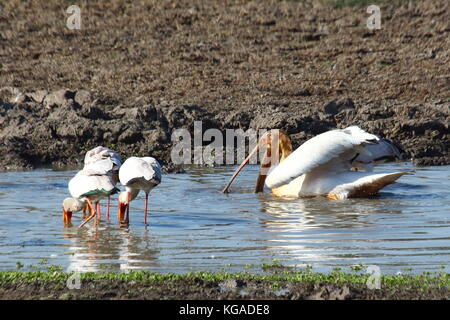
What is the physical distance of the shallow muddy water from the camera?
7047 mm

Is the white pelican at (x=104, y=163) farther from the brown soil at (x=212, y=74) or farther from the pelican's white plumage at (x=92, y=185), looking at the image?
the brown soil at (x=212, y=74)

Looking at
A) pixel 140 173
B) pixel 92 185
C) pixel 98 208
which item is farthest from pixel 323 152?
pixel 92 185

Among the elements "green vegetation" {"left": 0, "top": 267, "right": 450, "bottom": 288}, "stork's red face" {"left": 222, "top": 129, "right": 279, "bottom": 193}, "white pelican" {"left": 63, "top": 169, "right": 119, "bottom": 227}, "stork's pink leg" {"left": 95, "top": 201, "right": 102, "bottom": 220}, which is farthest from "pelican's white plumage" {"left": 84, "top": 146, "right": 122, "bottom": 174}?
"green vegetation" {"left": 0, "top": 267, "right": 450, "bottom": 288}

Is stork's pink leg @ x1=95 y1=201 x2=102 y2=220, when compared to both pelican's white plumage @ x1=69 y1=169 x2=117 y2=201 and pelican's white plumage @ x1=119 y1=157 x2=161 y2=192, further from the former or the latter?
pelican's white plumage @ x1=119 y1=157 x2=161 y2=192

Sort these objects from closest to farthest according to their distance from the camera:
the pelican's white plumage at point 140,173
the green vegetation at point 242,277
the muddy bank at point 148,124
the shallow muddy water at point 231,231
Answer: the green vegetation at point 242,277 < the shallow muddy water at point 231,231 < the pelican's white plumage at point 140,173 < the muddy bank at point 148,124

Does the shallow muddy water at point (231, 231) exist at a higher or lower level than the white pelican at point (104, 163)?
lower

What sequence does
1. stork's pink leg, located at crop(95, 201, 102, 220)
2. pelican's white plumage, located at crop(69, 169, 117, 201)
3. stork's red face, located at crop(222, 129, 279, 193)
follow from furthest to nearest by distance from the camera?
stork's red face, located at crop(222, 129, 279, 193) < stork's pink leg, located at crop(95, 201, 102, 220) < pelican's white plumage, located at crop(69, 169, 117, 201)

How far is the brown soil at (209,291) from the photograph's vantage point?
5.66 metres

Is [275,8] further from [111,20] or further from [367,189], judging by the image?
[367,189]

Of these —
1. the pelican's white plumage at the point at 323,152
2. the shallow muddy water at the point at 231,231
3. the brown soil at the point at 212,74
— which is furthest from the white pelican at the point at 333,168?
the brown soil at the point at 212,74

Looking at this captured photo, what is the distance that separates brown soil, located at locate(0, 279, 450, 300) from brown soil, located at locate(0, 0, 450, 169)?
318 inches

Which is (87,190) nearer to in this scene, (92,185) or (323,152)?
(92,185)

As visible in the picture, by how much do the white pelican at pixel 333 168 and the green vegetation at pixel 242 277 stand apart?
408 cm
